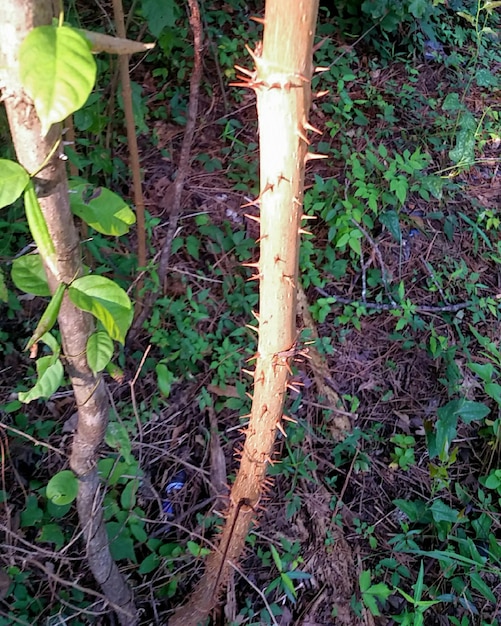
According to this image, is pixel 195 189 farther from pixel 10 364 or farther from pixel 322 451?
pixel 322 451

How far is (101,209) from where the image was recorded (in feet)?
2.85

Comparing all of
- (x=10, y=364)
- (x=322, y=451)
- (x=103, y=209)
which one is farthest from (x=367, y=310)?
(x=103, y=209)

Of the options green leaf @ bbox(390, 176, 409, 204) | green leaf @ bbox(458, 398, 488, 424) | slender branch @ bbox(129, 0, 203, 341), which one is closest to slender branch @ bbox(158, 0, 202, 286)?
slender branch @ bbox(129, 0, 203, 341)

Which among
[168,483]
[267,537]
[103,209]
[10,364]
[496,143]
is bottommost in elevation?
[267,537]

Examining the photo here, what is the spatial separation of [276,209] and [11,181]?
1.51ft

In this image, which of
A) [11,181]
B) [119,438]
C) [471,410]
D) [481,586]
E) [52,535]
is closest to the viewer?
[11,181]

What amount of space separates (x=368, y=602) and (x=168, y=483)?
2.60 ft

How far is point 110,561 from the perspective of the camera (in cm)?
141

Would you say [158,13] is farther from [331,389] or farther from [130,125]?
[331,389]

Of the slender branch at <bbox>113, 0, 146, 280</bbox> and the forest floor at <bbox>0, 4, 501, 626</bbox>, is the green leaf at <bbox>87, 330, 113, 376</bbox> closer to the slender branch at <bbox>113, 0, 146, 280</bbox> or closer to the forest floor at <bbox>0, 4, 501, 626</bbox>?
the forest floor at <bbox>0, 4, 501, 626</bbox>

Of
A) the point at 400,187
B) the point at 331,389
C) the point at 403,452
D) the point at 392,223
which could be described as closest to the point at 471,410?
the point at 403,452

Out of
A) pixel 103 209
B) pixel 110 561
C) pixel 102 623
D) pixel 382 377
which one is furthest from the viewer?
pixel 382 377

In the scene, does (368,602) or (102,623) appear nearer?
(102,623)

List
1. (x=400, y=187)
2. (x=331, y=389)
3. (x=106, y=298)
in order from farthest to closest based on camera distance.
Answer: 1. (x=400, y=187)
2. (x=331, y=389)
3. (x=106, y=298)
